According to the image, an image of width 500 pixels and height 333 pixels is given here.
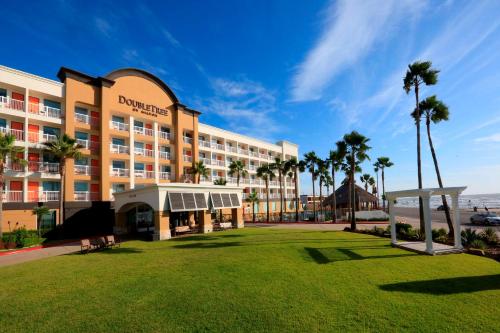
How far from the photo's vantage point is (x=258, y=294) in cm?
834

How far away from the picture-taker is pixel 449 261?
12273 millimetres

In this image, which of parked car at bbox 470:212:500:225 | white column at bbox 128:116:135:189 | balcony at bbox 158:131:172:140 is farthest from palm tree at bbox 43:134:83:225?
parked car at bbox 470:212:500:225

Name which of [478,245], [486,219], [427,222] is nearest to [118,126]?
[427,222]

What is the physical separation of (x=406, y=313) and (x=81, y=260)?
15191 millimetres

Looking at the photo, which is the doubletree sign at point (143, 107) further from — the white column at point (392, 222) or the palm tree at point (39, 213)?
the white column at point (392, 222)

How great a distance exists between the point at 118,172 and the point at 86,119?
21.8 feet

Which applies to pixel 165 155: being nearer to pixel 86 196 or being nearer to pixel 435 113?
pixel 86 196

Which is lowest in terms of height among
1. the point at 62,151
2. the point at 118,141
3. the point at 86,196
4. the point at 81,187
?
the point at 86,196

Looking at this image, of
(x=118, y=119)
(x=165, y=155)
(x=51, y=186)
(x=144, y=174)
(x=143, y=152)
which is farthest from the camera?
(x=165, y=155)

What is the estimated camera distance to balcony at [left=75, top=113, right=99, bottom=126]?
28.8m

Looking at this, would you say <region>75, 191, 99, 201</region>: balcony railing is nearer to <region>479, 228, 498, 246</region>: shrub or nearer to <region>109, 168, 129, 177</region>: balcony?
<region>109, 168, 129, 177</region>: balcony

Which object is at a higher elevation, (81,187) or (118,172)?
(118,172)

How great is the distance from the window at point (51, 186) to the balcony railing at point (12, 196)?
199 centimetres

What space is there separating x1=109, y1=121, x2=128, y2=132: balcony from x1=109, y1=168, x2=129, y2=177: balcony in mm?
4881
